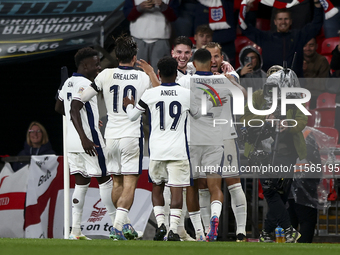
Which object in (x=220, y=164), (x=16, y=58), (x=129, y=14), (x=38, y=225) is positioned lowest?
(x=38, y=225)

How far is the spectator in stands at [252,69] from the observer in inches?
363

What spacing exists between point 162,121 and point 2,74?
18.5 feet

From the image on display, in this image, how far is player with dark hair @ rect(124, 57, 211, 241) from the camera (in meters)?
6.53

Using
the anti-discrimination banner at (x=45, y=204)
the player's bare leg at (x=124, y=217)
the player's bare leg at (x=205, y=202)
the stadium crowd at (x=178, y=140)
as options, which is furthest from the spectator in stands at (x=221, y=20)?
the player's bare leg at (x=124, y=217)

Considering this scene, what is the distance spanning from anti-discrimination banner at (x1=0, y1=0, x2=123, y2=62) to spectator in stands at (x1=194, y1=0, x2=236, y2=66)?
54.6 inches

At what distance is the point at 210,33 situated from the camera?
9273mm

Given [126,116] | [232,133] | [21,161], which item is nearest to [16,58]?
[21,161]

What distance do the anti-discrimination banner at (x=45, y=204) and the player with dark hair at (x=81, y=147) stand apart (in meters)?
1.23

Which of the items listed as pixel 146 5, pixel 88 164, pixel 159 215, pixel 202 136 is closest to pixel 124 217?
pixel 159 215

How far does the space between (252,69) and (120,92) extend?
295 cm

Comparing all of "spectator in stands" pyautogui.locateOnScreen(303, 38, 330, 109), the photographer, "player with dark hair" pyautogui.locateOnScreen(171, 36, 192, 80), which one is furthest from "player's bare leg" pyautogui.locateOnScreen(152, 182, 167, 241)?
"spectator in stands" pyautogui.locateOnScreen(303, 38, 330, 109)

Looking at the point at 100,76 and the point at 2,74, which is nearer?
the point at 100,76

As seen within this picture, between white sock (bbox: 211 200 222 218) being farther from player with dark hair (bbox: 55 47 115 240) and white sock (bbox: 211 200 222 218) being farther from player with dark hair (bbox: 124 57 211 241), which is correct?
player with dark hair (bbox: 55 47 115 240)

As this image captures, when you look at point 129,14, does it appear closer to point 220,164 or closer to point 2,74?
point 2,74
